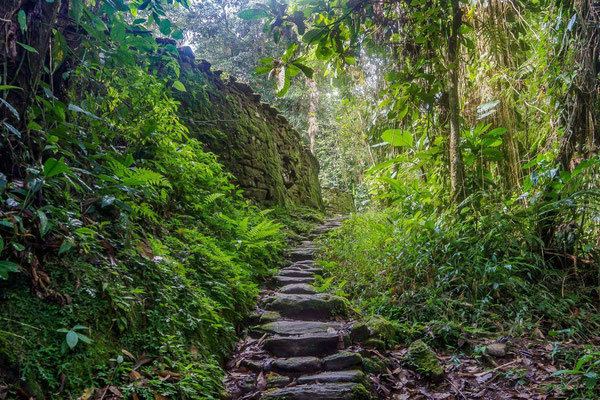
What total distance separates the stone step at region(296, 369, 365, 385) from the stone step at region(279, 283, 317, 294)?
1.60 m

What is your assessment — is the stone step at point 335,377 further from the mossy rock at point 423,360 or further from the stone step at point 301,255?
the stone step at point 301,255

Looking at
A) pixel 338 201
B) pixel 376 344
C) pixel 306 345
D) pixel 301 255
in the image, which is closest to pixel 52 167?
pixel 306 345

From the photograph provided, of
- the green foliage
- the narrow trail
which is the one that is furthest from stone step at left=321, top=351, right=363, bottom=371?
the green foliage

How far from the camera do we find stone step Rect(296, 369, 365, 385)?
2.26 metres

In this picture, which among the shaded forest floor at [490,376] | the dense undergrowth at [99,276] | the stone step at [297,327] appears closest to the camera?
the dense undergrowth at [99,276]

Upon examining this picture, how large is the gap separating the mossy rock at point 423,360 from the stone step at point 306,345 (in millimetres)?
484

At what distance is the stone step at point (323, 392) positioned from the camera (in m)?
2.10

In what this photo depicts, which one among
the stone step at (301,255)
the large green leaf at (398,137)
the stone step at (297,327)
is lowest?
the stone step at (297,327)

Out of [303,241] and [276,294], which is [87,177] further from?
[303,241]

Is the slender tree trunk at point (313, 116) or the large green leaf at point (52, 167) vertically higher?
the slender tree trunk at point (313, 116)

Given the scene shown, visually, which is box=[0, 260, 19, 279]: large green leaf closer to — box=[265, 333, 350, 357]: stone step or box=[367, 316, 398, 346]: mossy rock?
box=[265, 333, 350, 357]: stone step

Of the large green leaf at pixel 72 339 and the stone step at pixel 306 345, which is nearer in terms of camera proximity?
the large green leaf at pixel 72 339

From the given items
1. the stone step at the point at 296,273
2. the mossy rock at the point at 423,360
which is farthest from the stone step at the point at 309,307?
the stone step at the point at 296,273

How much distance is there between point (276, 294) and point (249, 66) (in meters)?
11.3
